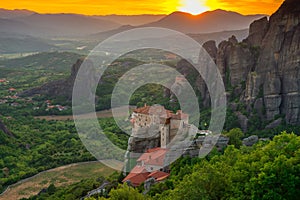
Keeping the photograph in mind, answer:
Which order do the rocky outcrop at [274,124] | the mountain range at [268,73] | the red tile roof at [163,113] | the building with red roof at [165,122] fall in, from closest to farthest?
the building with red roof at [165,122] → the red tile roof at [163,113] → the rocky outcrop at [274,124] → the mountain range at [268,73]

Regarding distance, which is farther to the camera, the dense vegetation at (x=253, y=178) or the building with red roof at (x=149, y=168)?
the building with red roof at (x=149, y=168)

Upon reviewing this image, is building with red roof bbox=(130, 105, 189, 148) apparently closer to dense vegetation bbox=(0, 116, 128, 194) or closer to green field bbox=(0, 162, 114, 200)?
green field bbox=(0, 162, 114, 200)

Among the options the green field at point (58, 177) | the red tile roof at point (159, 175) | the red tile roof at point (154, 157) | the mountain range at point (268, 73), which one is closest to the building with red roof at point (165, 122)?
the red tile roof at point (154, 157)

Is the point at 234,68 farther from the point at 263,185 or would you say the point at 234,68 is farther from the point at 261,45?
the point at 263,185

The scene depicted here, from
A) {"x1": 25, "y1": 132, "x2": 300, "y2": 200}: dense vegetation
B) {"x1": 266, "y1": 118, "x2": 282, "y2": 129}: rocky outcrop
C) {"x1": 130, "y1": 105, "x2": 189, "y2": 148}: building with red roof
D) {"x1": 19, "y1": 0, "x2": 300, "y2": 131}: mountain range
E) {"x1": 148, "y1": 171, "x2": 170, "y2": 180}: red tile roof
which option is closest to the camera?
{"x1": 25, "y1": 132, "x2": 300, "y2": 200}: dense vegetation

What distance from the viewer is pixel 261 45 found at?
56406mm

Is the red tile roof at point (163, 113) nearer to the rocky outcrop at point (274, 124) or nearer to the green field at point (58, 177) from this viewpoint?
the green field at point (58, 177)

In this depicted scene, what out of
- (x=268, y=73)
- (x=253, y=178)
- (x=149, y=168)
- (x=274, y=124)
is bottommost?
(x=149, y=168)

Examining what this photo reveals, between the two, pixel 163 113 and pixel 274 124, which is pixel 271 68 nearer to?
pixel 274 124

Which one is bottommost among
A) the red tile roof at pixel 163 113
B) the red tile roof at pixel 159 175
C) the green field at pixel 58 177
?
the green field at pixel 58 177

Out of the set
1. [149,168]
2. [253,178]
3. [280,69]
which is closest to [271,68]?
[280,69]

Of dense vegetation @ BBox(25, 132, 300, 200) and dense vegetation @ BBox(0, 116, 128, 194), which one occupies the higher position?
dense vegetation @ BBox(25, 132, 300, 200)

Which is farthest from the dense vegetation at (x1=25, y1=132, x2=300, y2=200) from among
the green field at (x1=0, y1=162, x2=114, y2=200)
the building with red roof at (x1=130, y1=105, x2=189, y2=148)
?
the green field at (x1=0, y1=162, x2=114, y2=200)

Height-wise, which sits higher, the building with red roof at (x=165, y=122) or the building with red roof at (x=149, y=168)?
the building with red roof at (x=165, y=122)
